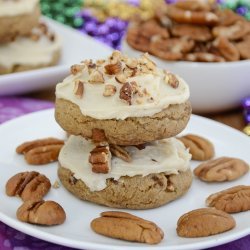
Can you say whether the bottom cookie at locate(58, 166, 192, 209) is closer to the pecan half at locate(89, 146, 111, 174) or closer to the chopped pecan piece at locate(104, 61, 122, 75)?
the pecan half at locate(89, 146, 111, 174)

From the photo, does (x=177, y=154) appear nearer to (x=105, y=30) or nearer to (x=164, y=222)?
(x=164, y=222)

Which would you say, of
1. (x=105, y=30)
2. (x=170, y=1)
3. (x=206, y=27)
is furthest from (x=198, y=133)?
(x=170, y=1)

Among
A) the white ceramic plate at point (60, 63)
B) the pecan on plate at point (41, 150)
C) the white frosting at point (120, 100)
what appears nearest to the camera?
the white frosting at point (120, 100)

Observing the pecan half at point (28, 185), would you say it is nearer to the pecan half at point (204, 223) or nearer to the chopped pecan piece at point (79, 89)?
the chopped pecan piece at point (79, 89)

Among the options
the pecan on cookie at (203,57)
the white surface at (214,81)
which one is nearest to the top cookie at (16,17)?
the white surface at (214,81)

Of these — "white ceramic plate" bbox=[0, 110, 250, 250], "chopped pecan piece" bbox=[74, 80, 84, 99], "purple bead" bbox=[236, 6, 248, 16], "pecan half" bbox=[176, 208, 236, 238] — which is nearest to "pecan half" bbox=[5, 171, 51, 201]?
"white ceramic plate" bbox=[0, 110, 250, 250]

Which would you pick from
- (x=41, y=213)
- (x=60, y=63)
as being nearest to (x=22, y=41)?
(x=60, y=63)

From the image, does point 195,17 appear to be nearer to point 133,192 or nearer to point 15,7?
point 15,7
